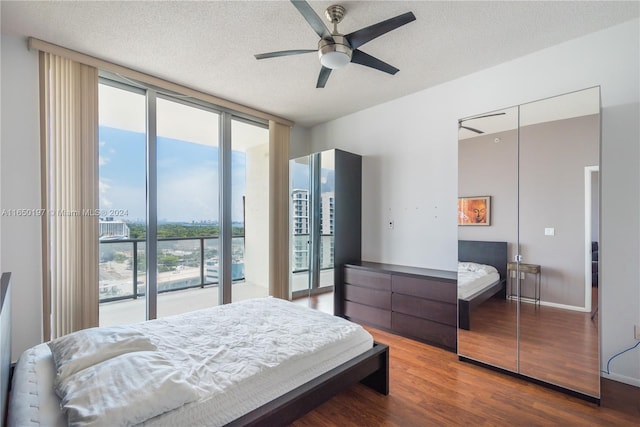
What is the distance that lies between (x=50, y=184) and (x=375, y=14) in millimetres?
3052

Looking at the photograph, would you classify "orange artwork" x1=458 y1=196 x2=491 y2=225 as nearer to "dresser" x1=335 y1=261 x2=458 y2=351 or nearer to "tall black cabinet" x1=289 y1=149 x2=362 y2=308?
"dresser" x1=335 y1=261 x2=458 y2=351

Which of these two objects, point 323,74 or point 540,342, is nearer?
point 540,342

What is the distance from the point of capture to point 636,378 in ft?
7.33

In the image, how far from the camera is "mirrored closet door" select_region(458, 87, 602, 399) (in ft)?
7.23

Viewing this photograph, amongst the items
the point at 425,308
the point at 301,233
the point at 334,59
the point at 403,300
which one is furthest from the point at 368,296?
the point at 334,59

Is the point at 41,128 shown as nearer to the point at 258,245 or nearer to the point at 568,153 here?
the point at 258,245

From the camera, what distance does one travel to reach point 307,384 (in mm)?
1701

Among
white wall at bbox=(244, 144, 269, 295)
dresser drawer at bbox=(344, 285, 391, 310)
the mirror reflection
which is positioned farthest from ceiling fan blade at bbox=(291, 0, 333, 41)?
dresser drawer at bbox=(344, 285, 391, 310)

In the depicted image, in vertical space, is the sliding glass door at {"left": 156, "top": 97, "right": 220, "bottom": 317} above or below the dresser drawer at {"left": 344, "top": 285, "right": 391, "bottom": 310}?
above

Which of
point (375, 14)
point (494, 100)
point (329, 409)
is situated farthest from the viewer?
point (494, 100)

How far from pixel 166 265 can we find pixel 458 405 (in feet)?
10.4

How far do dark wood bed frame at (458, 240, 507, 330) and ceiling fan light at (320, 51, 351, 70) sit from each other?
6.44ft

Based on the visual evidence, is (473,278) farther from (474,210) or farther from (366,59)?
(366,59)

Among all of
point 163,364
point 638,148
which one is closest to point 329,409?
point 163,364
